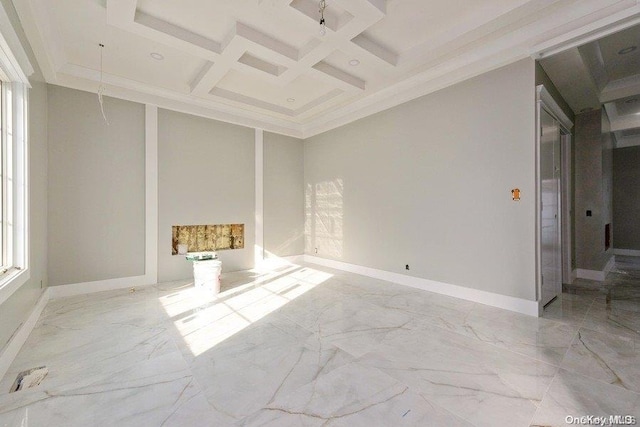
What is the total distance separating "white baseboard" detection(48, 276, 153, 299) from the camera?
3.51 meters

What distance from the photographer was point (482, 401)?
5.28ft

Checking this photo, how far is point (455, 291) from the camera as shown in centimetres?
354

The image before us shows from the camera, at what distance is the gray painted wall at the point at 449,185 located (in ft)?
9.89

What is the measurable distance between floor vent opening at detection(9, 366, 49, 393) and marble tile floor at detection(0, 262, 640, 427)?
5 centimetres

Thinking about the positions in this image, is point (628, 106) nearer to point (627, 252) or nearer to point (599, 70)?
point (599, 70)

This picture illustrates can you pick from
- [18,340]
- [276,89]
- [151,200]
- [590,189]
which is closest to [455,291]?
[590,189]

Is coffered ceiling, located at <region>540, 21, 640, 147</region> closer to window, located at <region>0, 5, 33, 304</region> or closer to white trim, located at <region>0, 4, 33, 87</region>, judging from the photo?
white trim, located at <region>0, 4, 33, 87</region>

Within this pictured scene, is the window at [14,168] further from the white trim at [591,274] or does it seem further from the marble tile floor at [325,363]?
the white trim at [591,274]

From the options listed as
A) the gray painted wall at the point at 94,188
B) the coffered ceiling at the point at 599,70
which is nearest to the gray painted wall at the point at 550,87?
the coffered ceiling at the point at 599,70

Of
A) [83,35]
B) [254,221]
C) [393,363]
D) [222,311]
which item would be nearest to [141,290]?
[222,311]

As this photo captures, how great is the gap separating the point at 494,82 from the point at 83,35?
15.0 ft

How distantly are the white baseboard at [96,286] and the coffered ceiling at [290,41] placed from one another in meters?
2.62

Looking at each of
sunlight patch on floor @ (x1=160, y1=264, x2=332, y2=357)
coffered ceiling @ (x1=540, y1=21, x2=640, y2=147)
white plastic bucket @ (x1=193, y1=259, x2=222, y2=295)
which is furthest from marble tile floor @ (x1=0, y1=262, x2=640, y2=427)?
coffered ceiling @ (x1=540, y1=21, x2=640, y2=147)

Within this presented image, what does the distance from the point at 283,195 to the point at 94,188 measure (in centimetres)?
306
